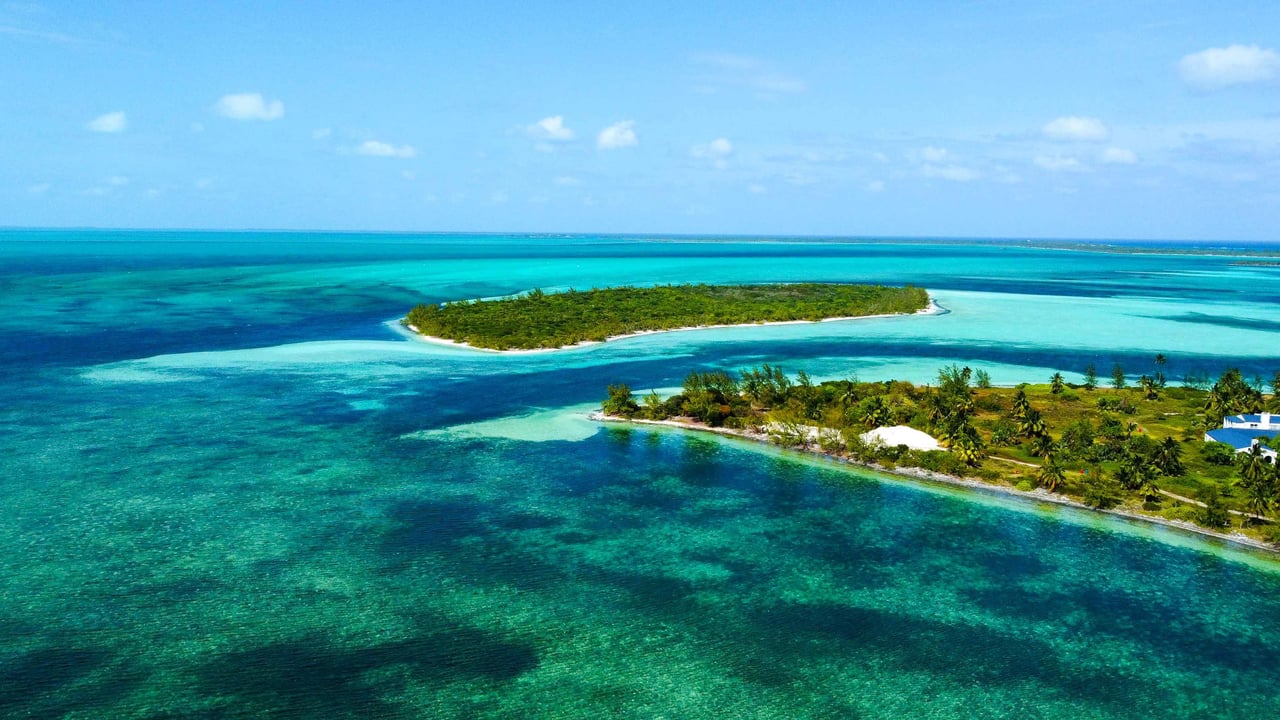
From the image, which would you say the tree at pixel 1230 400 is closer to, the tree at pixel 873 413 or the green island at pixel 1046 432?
the green island at pixel 1046 432

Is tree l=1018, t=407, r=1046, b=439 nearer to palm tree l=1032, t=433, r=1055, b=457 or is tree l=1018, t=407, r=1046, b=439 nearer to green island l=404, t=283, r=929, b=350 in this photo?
palm tree l=1032, t=433, r=1055, b=457

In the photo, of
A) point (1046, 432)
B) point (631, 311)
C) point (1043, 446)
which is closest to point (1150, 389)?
point (1046, 432)

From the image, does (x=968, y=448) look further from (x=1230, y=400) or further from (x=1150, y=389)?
(x=1150, y=389)

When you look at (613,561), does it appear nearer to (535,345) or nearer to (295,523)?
(295,523)

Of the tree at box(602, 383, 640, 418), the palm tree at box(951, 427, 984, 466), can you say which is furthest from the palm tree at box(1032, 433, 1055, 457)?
the tree at box(602, 383, 640, 418)

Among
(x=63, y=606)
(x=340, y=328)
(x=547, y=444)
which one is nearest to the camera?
(x=63, y=606)

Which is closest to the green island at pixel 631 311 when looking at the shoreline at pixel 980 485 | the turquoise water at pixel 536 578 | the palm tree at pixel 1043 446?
the turquoise water at pixel 536 578

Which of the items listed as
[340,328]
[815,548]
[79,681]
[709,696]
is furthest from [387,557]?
[340,328]
